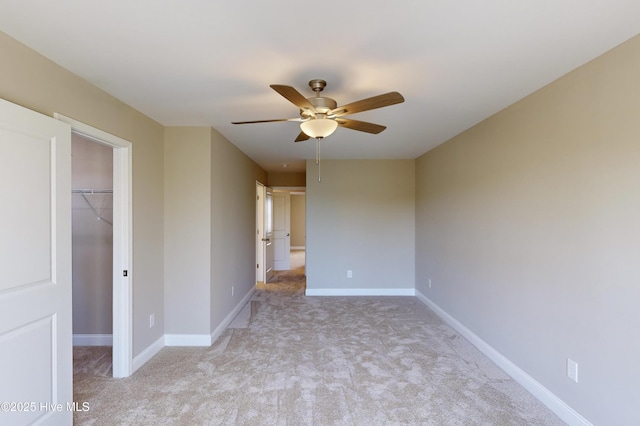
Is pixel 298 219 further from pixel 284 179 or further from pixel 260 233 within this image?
pixel 260 233

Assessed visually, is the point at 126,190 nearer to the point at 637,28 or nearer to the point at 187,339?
the point at 187,339

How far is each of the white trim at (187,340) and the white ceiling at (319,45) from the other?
7.55ft

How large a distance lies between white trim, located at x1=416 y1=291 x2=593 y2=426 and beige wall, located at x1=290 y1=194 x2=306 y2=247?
8684 mm

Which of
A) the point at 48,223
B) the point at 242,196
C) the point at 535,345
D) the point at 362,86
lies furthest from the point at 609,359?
the point at 242,196

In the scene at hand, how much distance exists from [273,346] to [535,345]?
7.71 ft

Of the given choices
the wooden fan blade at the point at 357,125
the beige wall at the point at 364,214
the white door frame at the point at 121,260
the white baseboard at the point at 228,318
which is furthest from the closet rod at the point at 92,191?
the beige wall at the point at 364,214

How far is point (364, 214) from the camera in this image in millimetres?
5469

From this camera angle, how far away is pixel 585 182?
6.59ft

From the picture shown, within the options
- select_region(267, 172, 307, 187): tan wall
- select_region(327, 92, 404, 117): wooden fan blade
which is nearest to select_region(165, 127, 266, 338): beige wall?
select_region(327, 92, 404, 117): wooden fan blade

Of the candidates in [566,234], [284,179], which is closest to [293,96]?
[566,234]

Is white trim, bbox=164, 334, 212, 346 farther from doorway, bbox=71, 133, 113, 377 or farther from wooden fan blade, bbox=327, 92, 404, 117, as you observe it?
wooden fan blade, bbox=327, 92, 404, 117

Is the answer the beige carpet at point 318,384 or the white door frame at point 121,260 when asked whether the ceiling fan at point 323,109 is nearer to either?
the white door frame at point 121,260

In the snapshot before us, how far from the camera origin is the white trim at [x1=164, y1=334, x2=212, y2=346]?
133 inches

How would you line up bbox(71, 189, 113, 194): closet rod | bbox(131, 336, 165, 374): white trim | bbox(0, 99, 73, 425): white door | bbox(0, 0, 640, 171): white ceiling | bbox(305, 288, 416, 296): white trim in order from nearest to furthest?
bbox(0, 0, 640, 171): white ceiling, bbox(0, 99, 73, 425): white door, bbox(131, 336, 165, 374): white trim, bbox(71, 189, 113, 194): closet rod, bbox(305, 288, 416, 296): white trim
